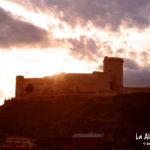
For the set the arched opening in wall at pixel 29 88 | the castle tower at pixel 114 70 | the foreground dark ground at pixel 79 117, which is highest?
the castle tower at pixel 114 70

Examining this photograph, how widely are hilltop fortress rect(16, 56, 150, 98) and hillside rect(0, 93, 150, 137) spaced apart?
2.90m

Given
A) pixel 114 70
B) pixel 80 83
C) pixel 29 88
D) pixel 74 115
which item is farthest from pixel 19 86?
pixel 74 115

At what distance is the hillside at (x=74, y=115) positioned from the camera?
44.8 m

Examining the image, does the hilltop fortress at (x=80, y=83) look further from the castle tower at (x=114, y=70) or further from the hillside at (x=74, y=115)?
the hillside at (x=74, y=115)

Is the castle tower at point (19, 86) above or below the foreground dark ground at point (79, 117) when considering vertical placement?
above

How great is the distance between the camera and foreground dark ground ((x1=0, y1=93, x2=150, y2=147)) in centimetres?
4378

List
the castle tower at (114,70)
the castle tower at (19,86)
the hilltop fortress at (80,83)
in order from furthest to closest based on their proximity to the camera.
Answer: the castle tower at (19,86)
the castle tower at (114,70)
the hilltop fortress at (80,83)

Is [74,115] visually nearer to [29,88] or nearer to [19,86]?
[29,88]

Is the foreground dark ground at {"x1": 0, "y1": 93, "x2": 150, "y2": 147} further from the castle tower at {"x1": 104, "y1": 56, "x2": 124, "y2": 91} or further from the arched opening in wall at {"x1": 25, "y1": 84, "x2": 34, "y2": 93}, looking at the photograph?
the castle tower at {"x1": 104, "y1": 56, "x2": 124, "y2": 91}

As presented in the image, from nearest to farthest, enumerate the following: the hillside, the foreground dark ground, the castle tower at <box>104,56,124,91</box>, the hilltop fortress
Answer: the foreground dark ground, the hillside, the hilltop fortress, the castle tower at <box>104,56,124,91</box>

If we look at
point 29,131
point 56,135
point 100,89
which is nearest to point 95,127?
point 56,135

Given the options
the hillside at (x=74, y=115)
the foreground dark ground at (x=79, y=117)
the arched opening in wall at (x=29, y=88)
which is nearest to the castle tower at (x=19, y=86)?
the arched opening in wall at (x=29, y=88)

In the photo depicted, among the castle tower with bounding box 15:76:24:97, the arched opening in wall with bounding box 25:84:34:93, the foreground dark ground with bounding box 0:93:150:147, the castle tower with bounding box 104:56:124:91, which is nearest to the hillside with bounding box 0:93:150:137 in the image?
the foreground dark ground with bounding box 0:93:150:147

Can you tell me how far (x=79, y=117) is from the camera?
47.7m
